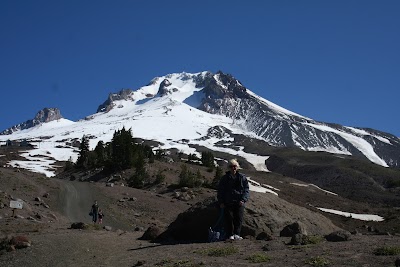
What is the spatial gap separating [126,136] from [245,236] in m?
59.6

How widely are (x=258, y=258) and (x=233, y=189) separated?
3439 millimetres

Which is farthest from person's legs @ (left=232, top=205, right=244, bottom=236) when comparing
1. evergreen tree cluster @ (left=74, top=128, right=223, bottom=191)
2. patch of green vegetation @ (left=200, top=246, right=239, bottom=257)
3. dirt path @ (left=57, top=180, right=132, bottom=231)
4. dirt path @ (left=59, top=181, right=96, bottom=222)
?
evergreen tree cluster @ (left=74, top=128, right=223, bottom=191)

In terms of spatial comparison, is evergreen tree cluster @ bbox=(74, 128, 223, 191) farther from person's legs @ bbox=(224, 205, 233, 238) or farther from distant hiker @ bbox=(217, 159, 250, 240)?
distant hiker @ bbox=(217, 159, 250, 240)

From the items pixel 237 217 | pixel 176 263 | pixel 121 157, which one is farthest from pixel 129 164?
pixel 176 263

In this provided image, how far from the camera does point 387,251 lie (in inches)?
413

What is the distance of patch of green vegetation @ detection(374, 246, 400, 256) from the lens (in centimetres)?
1039

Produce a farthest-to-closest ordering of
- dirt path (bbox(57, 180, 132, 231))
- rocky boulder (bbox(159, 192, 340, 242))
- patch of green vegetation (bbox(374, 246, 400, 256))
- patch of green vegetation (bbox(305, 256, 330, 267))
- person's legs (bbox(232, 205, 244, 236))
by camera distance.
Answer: dirt path (bbox(57, 180, 132, 231))
rocky boulder (bbox(159, 192, 340, 242))
person's legs (bbox(232, 205, 244, 236))
patch of green vegetation (bbox(374, 246, 400, 256))
patch of green vegetation (bbox(305, 256, 330, 267))

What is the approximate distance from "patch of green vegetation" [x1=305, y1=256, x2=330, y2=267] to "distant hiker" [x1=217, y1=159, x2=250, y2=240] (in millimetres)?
4034

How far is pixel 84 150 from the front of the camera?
87312 mm

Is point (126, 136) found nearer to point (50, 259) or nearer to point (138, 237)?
point (138, 237)

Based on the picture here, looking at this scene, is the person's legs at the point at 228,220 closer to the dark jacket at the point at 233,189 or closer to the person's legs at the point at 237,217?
the person's legs at the point at 237,217

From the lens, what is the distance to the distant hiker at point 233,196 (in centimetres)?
1438

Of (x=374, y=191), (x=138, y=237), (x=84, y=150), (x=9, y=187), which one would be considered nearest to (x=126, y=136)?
(x=84, y=150)

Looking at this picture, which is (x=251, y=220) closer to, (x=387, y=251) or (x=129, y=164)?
(x=387, y=251)
